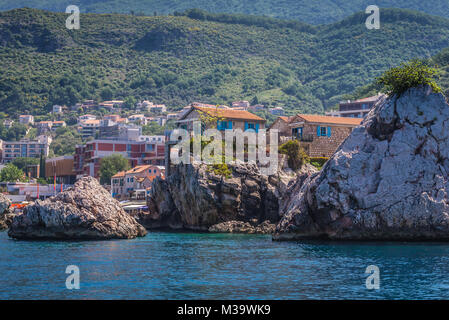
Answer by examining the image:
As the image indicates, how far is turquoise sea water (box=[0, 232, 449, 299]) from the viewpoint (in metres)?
31.5

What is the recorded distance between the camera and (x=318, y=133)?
84.8 m

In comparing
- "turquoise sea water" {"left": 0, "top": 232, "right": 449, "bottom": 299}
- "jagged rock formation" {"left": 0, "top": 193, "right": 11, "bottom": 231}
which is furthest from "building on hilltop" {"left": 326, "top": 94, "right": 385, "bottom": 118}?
"turquoise sea water" {"left": 0, "top": 232, "right": 449, "bottom": 299}

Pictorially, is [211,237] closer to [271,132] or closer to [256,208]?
[256,208]

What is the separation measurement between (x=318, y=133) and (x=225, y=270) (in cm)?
4834

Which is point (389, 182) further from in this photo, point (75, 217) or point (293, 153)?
point (75, 217)

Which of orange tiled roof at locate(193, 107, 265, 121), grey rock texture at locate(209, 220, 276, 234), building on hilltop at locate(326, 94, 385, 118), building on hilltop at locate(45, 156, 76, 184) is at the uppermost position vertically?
building on hilltop at locate(326, 94, 385, 118)

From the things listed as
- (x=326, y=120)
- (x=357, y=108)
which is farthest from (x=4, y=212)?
(x=357, y=108)

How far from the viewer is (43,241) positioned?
59.6m

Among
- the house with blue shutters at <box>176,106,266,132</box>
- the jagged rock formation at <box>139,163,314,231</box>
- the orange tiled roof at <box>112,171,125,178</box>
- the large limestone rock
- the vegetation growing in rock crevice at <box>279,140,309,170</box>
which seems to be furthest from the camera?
the orange tiled roof at <box>112,171,125,178</box>

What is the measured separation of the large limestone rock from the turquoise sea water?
3.34 metres

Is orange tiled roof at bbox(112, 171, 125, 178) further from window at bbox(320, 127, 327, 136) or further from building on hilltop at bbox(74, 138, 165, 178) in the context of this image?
window at bbox(320, 127, 327, 136)

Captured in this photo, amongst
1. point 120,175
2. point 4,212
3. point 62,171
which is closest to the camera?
point 4,212

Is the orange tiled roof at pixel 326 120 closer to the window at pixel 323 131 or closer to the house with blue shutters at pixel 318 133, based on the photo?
the house with blue shutters at pixel 318 133
